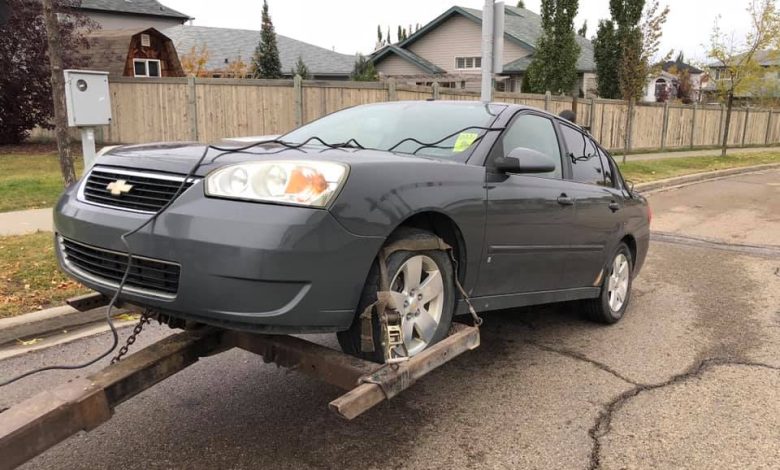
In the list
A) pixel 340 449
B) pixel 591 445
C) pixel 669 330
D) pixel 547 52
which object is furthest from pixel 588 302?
pixel 547 52

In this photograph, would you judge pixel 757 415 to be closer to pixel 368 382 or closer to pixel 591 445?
pixel 591 445

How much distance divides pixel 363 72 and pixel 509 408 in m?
31.2

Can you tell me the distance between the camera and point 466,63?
117 ft

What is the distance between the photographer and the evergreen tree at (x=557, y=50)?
2739 cm

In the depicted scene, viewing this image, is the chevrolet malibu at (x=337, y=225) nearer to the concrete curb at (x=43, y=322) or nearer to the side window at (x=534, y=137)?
the side window at (x=534, y=137)

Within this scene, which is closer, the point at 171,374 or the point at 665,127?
the point at 171,374

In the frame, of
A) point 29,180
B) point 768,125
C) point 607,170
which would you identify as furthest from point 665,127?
point 29,180

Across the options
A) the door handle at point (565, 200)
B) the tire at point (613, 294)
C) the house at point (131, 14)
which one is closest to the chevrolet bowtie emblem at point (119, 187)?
the door handle at point (565, 200)

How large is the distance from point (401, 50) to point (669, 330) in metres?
33.0

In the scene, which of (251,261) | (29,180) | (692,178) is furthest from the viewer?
(692,178)

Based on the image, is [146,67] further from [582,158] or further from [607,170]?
[582,158]

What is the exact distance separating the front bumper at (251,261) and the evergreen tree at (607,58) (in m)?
28.8

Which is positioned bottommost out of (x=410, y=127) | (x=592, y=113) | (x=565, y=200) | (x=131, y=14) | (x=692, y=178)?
(x=692, y=178)

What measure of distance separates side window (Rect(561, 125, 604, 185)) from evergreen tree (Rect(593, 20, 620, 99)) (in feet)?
84.2
